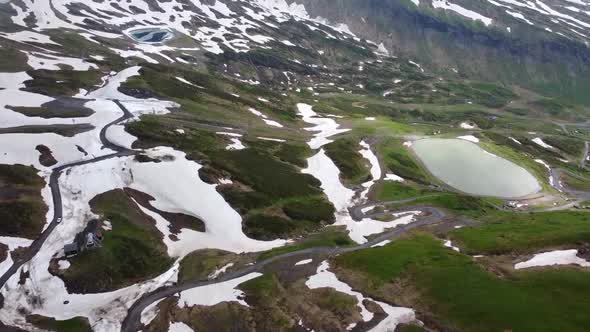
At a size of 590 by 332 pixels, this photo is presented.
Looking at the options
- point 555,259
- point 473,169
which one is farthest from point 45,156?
point 473,169

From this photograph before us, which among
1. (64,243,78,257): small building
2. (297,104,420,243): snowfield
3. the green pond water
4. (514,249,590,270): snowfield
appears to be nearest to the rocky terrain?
(64,243,78,257): small building

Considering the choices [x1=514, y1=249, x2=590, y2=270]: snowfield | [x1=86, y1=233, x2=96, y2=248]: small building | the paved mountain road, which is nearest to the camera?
the paved mountain road

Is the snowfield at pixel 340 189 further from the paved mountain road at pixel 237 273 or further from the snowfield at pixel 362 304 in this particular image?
the snowfield at pixel 362 304

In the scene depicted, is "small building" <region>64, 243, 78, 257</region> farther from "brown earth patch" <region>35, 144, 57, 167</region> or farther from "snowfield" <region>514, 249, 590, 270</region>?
"snowfield" <region>514, 249, 590, 270</region>

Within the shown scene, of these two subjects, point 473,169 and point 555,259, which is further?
point 473,169

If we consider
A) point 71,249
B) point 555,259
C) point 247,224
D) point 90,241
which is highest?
point 555,259

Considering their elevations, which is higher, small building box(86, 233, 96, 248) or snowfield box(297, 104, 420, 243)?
small building box(86, 233, 96, 248)

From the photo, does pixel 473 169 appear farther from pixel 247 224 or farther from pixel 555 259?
pixel 247 224
